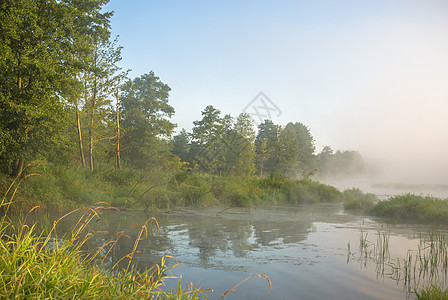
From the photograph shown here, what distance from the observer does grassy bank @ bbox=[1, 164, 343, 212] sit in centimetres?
1195

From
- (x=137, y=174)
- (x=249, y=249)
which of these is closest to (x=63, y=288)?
(x=249, y=249)

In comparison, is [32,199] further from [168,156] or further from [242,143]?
[242,143]

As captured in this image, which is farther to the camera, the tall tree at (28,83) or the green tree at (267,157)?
the green tree at (267,157)

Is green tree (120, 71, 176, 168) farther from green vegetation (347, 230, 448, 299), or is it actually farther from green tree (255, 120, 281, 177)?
green vegetation (347, 230, 448, 299)

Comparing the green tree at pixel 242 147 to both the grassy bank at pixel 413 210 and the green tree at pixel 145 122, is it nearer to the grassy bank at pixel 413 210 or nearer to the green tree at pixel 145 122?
the green tree at pixel 145 122

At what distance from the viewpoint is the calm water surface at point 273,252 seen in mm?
5414

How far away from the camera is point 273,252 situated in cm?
761

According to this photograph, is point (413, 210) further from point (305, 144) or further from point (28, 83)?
point (305, 144)

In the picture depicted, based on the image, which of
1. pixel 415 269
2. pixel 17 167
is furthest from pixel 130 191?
pixel 415 269

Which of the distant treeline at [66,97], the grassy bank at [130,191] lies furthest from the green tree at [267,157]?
the grassy bank at [130,191]

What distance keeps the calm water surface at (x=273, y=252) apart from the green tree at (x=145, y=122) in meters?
22.3

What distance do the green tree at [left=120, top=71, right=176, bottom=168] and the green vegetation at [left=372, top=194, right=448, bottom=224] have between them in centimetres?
2316

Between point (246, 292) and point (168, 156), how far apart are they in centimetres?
3438

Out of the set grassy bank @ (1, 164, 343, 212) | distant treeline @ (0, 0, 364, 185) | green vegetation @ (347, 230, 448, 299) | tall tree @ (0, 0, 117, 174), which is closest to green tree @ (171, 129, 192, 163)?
distant treeline @ (0, 0, 364, 185)
